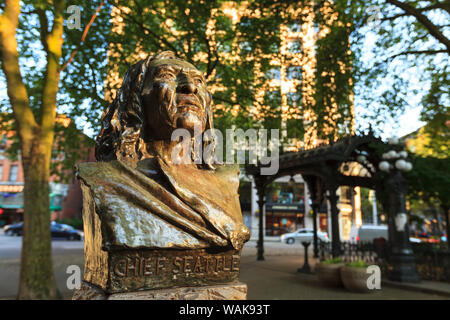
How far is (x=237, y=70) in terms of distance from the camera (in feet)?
32.1

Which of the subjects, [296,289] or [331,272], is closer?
[296,289]

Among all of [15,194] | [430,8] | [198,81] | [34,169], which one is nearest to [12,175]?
[15,194]

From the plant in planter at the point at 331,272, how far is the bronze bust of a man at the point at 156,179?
627 cm

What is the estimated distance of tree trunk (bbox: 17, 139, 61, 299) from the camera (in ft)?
19.7

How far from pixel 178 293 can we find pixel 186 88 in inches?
60.8

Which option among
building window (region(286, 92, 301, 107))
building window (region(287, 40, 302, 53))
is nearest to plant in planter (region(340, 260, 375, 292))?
building window (region(286, 92, 301, 107))

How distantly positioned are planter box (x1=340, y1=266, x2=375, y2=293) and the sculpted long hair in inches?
257

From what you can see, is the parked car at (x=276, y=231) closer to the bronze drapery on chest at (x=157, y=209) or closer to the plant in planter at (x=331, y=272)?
the plant in planter at (x=331, y=272)

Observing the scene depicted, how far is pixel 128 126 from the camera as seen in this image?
2.53 m

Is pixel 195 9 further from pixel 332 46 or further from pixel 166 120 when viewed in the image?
pixel 166 120

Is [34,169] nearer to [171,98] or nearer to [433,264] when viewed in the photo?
[171,98]

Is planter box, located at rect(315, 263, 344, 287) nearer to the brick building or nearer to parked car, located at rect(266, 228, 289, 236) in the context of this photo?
parked car, located at rect(266, 228, 289, 236)

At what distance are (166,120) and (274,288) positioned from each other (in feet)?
21.5
